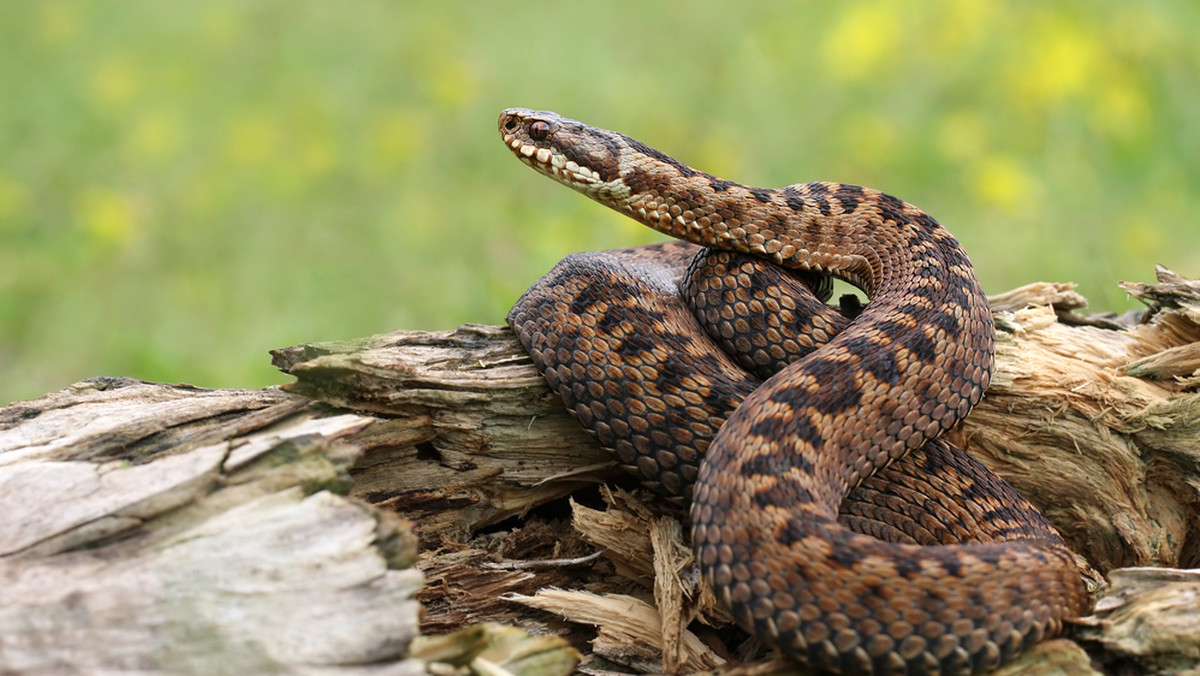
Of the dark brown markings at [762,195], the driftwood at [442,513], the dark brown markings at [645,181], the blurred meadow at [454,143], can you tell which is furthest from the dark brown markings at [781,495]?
the blurred meadow at [454,143]

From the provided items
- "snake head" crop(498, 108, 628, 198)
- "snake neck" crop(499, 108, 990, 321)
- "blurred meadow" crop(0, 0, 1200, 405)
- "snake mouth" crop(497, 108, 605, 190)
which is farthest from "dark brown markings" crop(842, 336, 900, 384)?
"blurred meadow" crop(0, 0, 1200, 405)

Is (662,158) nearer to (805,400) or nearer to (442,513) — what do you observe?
(805,400)

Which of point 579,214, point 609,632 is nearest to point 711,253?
point 609,632

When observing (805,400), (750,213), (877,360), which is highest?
(750,213)

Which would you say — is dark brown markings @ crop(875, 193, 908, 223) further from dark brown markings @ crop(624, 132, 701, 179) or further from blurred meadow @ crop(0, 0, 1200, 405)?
blurred meadow @ crop(0, 0, 1200, 405)

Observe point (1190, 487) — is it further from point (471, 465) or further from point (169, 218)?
point (169, 218)

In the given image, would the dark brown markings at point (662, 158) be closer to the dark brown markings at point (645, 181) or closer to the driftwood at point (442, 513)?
the dark brown markings at point (645, 181)

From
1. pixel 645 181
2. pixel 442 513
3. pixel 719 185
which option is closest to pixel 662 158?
pixel 645 181
